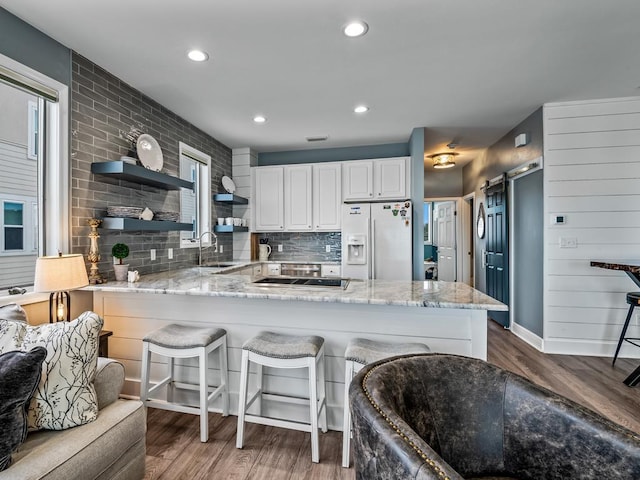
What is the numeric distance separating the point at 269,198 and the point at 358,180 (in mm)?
1409

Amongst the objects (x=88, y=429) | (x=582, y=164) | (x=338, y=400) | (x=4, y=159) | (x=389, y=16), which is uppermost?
(x=389, y=16)

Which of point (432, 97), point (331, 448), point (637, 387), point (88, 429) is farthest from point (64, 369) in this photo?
point (637, 387)

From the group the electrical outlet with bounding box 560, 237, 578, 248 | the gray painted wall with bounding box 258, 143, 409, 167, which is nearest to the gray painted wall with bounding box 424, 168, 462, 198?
the gray painted wall with bounding box 258, 143, 409, 167

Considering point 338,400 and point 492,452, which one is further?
point 338,400

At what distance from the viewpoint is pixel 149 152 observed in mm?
3000

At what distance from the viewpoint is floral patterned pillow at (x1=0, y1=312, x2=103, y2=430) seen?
4.20 feet

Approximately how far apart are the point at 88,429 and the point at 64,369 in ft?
0.92

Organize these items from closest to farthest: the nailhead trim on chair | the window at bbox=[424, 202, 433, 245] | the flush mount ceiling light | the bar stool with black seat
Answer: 1. the nailhead trim on chair
2. the bar stool with black seat
3. the flush mount ceiling light
4. the window at bbox=[424, 202, 433, 245]

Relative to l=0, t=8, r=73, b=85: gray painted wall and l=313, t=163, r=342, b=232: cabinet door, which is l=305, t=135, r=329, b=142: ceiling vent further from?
l=0, t=8, r=73, b=85: gray painted wall

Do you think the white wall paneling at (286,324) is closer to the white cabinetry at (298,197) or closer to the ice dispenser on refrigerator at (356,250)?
the ice dispenser on refrigerator at (356,250)

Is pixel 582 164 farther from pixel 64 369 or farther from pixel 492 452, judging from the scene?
pixel 64 369

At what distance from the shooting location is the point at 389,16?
1955 mm

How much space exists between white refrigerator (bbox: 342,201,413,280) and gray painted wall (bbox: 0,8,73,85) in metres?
3.11

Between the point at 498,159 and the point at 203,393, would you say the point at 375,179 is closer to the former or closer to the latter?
the point at 498,159
